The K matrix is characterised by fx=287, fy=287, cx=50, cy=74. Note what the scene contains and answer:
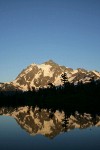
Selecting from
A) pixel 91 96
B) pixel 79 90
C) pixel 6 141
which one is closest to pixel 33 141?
pixel 6 141

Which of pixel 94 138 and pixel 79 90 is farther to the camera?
pixel 79 90

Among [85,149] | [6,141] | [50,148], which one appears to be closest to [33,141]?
[6,141]

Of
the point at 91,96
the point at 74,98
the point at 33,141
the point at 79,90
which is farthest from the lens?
the point at 79,90

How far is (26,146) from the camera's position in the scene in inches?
1325

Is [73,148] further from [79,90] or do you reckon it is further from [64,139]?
[79,90]

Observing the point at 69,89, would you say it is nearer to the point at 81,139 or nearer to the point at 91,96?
the point at 91,96

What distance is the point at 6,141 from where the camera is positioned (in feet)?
125

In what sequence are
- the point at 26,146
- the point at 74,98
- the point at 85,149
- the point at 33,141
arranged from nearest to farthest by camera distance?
the point at 85,149, the point at 26,146, the point at 33,141, the point at 74,98

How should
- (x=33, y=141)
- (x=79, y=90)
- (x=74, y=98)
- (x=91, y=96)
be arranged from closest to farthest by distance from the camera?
1. (x=33, y=141)
2. (x=91, y=96)
3. (x=74, y=98)
4. (x=79, y=90)

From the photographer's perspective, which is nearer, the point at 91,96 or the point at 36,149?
the point at 36,149

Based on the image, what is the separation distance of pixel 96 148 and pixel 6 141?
12969 millimetres

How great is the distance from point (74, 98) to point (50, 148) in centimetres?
11197

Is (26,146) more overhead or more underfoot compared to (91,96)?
more underfoot

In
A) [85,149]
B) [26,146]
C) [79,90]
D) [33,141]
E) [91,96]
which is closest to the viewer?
[85,149]
